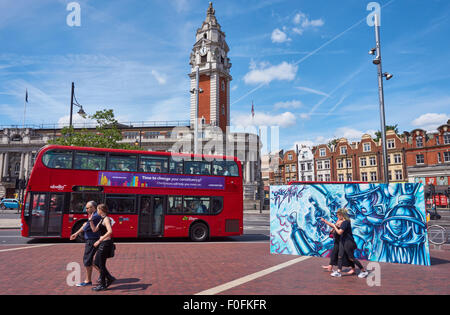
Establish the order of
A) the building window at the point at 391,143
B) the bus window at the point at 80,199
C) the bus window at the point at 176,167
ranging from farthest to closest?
1. the building window at the point at 391,143
2. the bus window at the point at 176,167
3. the bus window at the point at 80,199

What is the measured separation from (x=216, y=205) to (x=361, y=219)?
22.8 feet

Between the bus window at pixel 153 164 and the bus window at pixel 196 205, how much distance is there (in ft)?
5.82

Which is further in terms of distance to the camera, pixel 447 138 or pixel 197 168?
pixel 447 138

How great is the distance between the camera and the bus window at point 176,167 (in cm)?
1443

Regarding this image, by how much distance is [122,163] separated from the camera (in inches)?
547

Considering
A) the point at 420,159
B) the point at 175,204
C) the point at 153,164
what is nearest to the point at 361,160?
the point at 420,159

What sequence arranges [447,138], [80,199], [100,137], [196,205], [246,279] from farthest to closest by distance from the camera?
[447,138], [100,137], [196,205], [80,199], [246,279]

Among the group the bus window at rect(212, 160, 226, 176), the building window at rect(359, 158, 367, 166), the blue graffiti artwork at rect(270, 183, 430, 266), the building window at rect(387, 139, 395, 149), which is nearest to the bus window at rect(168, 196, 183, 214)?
the bus window at rect(212, 160, 226, 176)

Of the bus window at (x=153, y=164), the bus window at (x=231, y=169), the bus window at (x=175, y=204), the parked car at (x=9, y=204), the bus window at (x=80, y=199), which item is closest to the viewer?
the bus window at (x=80, y=199)

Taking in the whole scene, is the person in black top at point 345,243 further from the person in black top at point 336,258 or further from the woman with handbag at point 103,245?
the woman with handbag at point 103,245

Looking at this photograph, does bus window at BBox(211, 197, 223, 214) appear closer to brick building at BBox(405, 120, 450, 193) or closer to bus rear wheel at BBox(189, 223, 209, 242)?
bus rear wheel at BBox(189, 223, 209, 242)

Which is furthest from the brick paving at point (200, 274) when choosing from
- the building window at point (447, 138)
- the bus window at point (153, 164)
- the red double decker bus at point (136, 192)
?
the building window at point (447, 138)

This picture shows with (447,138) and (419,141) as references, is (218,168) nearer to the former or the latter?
(447,138)

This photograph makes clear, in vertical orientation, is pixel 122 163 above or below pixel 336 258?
above
